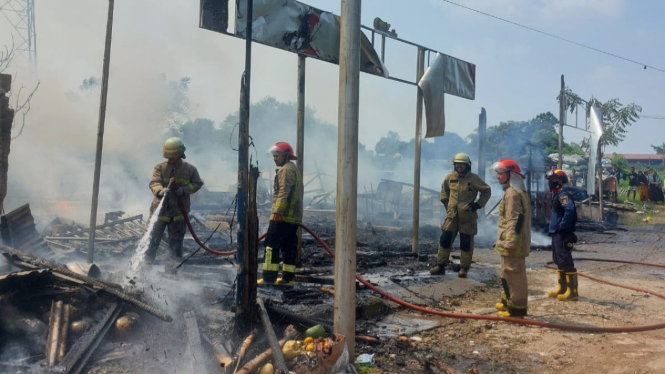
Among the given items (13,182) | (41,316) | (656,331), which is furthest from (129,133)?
(656,331)

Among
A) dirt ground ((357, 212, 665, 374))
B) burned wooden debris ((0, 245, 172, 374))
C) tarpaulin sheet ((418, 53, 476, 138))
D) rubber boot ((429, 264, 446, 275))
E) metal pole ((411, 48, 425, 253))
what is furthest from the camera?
tarpaulin sheet ((418, 53, 476, 138))

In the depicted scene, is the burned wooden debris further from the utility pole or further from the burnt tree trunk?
the utility pole

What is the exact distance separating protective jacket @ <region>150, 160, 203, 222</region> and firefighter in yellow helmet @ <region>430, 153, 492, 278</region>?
4.11 metres

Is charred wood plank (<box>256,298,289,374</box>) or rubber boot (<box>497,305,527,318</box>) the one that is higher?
charred wood plank (<box>256,298,289,374</box>)

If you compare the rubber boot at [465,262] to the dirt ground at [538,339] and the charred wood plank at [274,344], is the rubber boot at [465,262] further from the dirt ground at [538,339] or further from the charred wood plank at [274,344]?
the charred wood plank at [274,344]

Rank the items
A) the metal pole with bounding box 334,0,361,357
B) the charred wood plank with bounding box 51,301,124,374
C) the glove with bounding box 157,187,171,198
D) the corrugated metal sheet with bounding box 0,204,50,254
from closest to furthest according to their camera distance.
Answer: the charred wood plank with bounding box 51,301,124,374 < the metal pole with bounding box 334,0,361,357 < the corrugated metal sheet with bounding box 0,204,50,254 < the glove with bounding box 157,187,171,198

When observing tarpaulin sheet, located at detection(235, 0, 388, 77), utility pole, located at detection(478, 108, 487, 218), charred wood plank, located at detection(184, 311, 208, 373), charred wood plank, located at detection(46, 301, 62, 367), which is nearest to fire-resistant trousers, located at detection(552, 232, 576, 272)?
tarpaulin sheet, located at detection(235, 0, 388, 77)

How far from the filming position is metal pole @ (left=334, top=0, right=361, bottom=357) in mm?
3973

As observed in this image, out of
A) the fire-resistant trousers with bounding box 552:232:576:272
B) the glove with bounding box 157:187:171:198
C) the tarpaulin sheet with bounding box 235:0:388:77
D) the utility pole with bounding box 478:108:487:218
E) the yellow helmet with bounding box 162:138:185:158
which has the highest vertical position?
the tarpaulin sheet with bounding box 235:0:388:77

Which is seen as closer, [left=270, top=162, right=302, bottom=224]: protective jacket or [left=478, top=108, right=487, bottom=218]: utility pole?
[left=270, top=162, right=302, bottom=224]: protective jacket

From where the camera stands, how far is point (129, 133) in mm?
25297

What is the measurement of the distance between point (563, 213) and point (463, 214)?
1.57 m

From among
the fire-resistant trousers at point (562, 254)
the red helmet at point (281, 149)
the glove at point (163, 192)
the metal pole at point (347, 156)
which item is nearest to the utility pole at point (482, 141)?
the fire-resistant trousers at point (562, 254)

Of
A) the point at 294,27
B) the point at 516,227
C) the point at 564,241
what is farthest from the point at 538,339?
the point at 294,27
